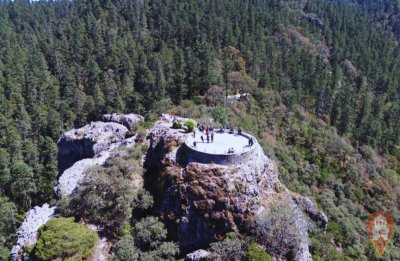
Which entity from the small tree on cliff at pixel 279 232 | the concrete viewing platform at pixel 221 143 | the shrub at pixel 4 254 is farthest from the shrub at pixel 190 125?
the shrub at pixel 4 254

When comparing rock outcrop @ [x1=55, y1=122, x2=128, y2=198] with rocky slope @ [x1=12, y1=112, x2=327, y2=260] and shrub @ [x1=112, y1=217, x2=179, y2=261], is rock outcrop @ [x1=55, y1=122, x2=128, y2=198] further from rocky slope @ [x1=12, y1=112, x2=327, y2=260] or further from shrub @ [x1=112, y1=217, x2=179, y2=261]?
shrub @ [x1=112, y1=217, x2=179, y2=261]

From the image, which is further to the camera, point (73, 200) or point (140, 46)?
point (140, 46)

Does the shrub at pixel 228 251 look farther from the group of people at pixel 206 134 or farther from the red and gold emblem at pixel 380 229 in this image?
the red and gold emblem at pixel 380 229

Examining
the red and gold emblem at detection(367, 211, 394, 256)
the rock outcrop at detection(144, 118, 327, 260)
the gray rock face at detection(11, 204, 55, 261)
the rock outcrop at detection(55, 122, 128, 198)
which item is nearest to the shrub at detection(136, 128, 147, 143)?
the rock outcrop at detection(55, 122, 128, 198)

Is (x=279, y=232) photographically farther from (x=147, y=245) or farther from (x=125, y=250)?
(x=125, y=250)

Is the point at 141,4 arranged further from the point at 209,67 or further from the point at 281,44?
the point at 209,67

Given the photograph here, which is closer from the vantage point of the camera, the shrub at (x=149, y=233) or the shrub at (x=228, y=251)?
the shrub at (x=228, y=251)

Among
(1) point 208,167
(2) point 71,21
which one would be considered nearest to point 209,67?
(1) point 208,167
